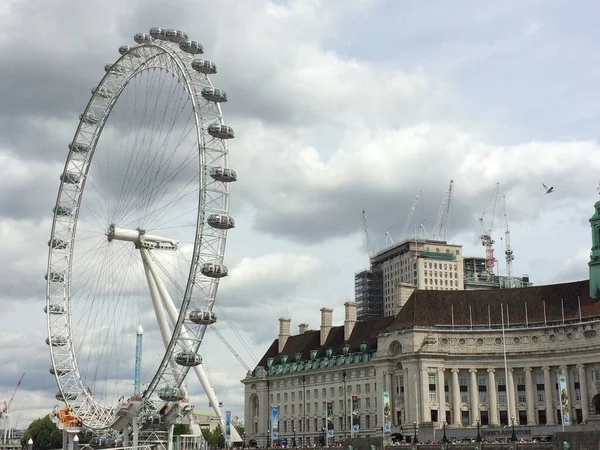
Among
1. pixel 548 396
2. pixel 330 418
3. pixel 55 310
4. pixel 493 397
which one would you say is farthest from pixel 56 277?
pixel 548 396

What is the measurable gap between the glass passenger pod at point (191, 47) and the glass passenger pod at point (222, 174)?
1276cm

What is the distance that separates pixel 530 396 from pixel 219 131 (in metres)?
62.4

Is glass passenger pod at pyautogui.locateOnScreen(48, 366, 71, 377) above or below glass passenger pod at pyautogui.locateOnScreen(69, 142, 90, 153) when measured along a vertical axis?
below

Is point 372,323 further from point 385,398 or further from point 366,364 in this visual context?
point 385,398

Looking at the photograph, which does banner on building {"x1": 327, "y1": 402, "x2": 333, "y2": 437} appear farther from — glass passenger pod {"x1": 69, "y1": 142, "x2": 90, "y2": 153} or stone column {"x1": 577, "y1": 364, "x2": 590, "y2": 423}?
glass passenger pod {"x1": 69, "y1": 142, "x2": 90, "y2": 153}

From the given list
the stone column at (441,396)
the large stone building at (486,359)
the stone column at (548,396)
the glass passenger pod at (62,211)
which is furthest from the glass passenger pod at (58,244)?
the stone column at (548,396)

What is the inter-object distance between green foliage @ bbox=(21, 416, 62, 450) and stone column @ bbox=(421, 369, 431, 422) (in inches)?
3833

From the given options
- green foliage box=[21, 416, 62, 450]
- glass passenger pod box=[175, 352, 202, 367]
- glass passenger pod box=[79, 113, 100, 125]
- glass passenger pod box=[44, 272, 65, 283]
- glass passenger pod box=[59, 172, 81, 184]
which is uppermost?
glass passenger pod box=[79, 113, 100, 125]

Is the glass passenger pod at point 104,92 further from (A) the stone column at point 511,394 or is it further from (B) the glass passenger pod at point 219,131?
(A) the stone column at point 511,394

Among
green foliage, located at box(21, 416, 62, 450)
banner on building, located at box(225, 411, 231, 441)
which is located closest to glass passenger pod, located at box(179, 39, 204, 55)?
banner on building, located at box(225, 411, 231, 441)

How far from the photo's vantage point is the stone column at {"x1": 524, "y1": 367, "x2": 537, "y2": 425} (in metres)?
115

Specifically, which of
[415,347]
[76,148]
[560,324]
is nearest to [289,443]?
[415,347]

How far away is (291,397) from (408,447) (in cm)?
5717

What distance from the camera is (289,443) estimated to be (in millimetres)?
141750
